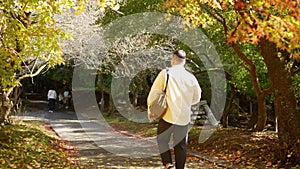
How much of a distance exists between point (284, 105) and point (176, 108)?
9.86ft

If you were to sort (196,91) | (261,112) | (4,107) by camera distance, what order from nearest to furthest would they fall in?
(196,91)
(261,112)
(4,107)

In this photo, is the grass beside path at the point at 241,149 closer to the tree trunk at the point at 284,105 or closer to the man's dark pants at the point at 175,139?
the tree trunk at the point at 284,105

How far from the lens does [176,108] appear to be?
5730 mm

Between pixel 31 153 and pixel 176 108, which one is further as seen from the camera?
pixel 31 153

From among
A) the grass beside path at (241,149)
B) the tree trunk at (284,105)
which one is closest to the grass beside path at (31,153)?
the grass beside path at (241,149)

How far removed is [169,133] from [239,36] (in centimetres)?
181

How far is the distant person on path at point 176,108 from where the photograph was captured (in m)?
5.73

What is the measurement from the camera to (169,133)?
5.82 m

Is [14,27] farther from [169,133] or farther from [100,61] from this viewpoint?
[100,61]

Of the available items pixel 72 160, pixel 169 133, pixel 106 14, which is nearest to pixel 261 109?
A: pixel 72 160

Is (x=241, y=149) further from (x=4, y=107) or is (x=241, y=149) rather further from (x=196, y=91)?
(x=4, y=107)

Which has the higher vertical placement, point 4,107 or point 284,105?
point 284,105

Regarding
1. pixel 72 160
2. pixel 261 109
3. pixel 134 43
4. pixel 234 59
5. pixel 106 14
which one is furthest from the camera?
pixel 134 43

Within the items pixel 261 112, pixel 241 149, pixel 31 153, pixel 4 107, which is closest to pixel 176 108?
pixel 241 149
